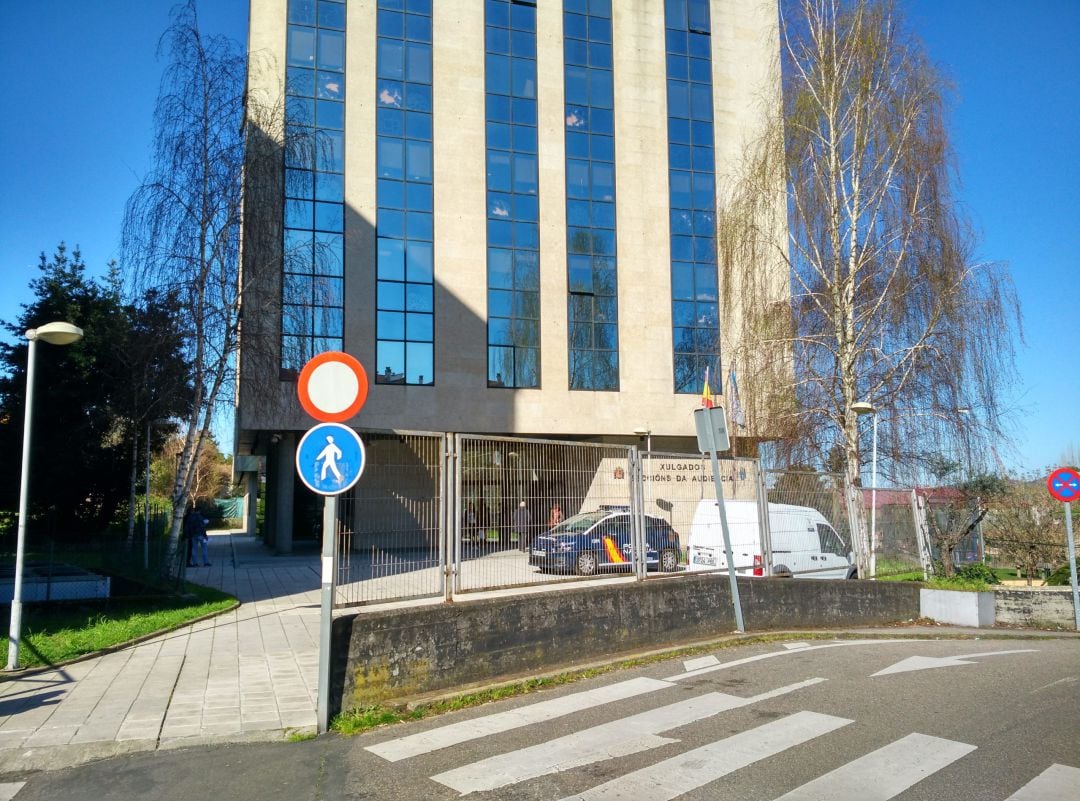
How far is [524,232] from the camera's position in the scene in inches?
1216

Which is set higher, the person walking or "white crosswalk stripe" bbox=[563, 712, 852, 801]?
the person walking

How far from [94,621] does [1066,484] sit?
16572mm

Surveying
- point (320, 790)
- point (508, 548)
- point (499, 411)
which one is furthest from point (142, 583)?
point (499, 411)

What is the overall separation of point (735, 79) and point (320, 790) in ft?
113

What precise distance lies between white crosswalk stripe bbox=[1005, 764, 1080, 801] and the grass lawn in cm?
925

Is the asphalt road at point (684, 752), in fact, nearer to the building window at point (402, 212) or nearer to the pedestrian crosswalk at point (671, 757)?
the pedestrian crosswalk at point (671, 757)

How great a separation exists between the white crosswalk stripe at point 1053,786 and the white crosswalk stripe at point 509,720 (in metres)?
3.28

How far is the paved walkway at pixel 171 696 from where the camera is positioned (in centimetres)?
607

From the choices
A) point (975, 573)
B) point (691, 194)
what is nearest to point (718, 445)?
point (975, 573)

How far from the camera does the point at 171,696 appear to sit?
745 centimetres

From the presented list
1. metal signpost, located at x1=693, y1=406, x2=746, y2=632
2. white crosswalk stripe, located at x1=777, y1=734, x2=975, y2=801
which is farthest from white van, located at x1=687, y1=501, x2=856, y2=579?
white crosswalk stripe, located at x1=777, y1=734, x2=975, y2=801

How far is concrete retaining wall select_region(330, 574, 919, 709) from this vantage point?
690 cm

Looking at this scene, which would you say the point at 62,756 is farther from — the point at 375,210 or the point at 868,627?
the point at 375,210

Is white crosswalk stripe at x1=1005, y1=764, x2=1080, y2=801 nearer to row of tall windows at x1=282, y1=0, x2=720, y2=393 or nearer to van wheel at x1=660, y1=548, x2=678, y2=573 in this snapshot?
van wheel at x1=660, y1=548, x2=678, y2=573
